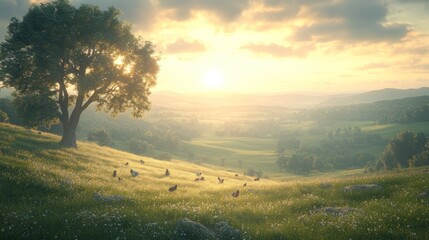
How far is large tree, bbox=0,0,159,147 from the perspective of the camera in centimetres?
3975

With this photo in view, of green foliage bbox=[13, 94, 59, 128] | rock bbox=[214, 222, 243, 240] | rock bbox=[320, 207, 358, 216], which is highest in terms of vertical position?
green foliage bbox=[13, 94, 59, 128]

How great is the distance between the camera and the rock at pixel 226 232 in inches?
490

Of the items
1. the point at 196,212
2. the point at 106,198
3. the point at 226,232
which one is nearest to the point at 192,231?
the point at 226,232

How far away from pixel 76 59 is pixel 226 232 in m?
37.7

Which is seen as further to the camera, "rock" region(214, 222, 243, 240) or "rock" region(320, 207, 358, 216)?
"rock" region(320, 207, 358, 216)

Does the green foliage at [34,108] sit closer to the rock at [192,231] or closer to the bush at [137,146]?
the rock at [192,231]

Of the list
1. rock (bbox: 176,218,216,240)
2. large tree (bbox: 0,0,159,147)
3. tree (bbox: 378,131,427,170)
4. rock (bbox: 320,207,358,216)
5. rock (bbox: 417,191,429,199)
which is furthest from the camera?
tree (bbox: 378,131,427,170)

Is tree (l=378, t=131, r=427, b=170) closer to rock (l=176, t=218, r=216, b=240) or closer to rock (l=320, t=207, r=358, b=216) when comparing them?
rock (l=320, t=207, r=358, b=216)

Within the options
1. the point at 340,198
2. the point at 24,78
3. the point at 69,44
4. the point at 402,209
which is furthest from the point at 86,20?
the point at 402,209

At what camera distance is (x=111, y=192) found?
19.9 metres

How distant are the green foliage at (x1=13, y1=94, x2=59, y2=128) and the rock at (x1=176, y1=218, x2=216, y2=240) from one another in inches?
1457

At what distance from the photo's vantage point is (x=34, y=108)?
43.2 meters

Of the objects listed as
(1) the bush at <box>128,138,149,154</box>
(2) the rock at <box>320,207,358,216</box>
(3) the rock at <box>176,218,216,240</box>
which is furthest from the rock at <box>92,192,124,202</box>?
Result: (1) the bush at <box>128,138,149,154</box>

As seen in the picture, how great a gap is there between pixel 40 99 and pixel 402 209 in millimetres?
42534
